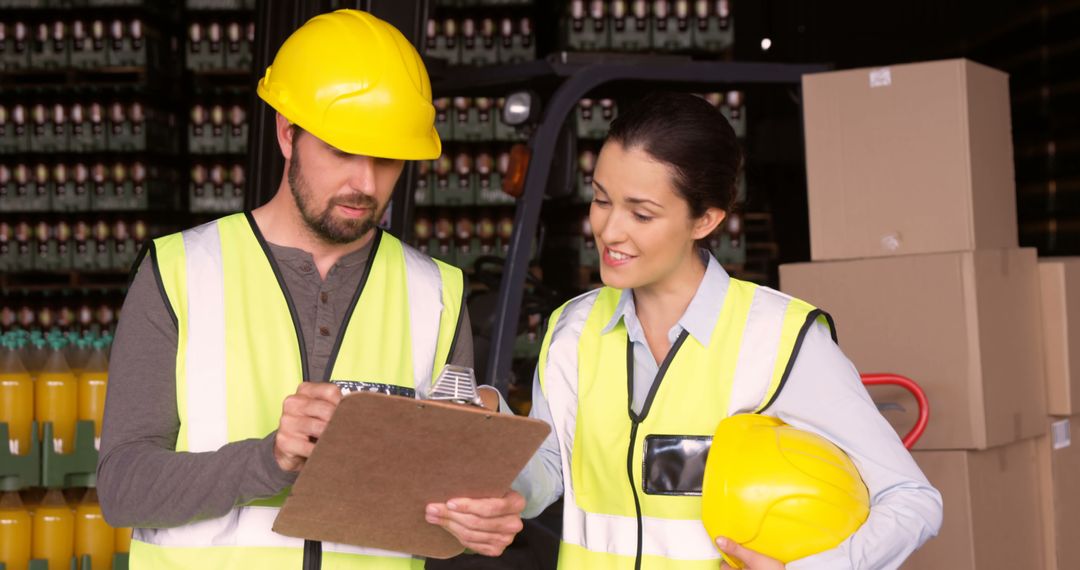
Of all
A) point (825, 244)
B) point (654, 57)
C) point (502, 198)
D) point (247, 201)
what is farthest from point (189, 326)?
point (502, 198)

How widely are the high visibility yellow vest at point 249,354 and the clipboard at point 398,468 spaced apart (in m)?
0.13

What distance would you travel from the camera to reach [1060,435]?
3582mm

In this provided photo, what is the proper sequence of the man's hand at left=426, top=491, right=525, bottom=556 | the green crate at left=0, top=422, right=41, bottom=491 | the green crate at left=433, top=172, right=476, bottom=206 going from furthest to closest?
the green crate at left=433, top=172, right=476, bottom=206 → the green crate at left=0, top=422, right=41, bottom=491 → the man's hand at left=426, top=491, right=525, bottom=556

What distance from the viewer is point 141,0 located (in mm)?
7750

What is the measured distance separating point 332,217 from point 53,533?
2.37 meters

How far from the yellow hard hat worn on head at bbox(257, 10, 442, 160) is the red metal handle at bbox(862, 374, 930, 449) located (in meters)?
1.56

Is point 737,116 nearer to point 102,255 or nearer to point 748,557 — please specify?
point 102,255

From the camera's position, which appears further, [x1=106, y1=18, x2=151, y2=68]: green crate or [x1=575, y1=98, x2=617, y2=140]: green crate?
[x1=106, y1=18, x2=151, y2=68]: green crate

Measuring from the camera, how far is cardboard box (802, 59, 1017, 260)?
10.9 feet

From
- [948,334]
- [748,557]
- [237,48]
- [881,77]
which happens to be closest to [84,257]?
[237,48]

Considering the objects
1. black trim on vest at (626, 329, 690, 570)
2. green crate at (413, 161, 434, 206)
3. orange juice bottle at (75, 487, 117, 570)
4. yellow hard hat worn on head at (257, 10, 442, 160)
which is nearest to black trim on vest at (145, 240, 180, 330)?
yellow hard hat worn on head at (257, 10, 442, 160)

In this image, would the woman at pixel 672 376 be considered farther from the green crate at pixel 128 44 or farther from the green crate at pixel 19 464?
the green crate at pixel 128 44

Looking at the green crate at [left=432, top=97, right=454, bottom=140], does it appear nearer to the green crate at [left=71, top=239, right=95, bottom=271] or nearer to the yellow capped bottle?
the green crate at [left=71, top=239, right=95, bottom=271]

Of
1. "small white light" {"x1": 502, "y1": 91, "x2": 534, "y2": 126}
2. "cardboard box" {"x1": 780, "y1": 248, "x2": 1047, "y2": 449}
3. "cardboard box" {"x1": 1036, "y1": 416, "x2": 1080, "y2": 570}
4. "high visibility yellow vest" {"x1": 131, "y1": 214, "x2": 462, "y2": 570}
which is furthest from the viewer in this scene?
"small white light" {"x1": 502, "y1": 91, "x2": 534, "y2": 126}
